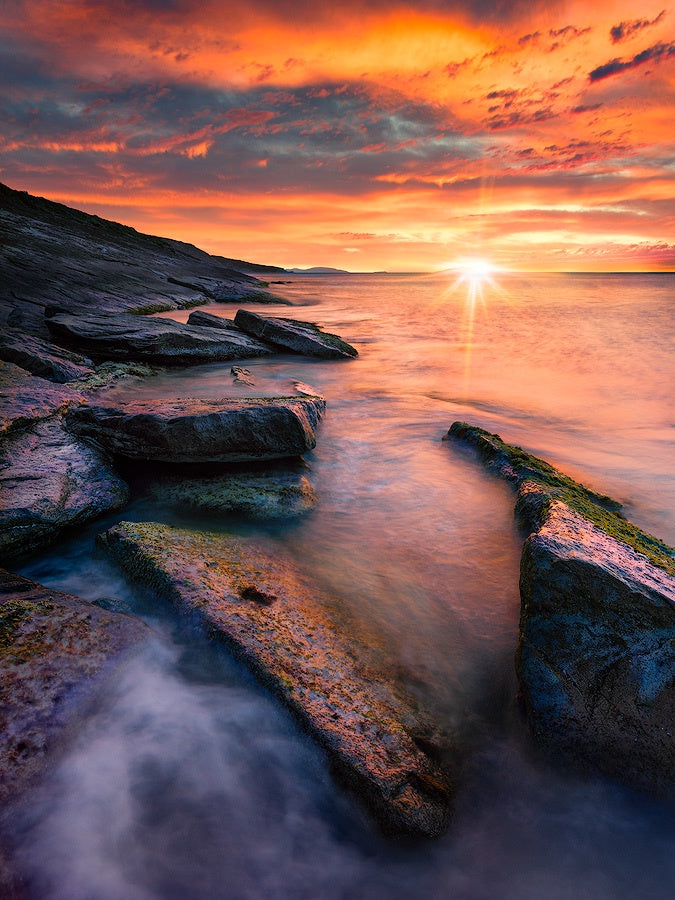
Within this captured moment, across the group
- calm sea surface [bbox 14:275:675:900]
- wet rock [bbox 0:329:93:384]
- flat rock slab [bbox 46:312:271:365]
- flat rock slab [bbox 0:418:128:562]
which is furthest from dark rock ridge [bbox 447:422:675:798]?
flat rock slab [bbox 46:312:271:365]

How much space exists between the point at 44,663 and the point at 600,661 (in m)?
2.84

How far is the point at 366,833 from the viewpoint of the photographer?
79.4 inches

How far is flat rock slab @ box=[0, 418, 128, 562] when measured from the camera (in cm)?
365

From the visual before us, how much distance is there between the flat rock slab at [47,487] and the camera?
365 centimetres

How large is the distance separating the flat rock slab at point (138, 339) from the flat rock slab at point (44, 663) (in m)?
7.33

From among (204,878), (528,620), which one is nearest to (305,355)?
(528,620)

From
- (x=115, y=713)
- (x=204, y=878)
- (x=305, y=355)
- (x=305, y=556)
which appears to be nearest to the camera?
(x=204, y=878)

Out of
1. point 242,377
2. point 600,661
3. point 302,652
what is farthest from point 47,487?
point 242,377

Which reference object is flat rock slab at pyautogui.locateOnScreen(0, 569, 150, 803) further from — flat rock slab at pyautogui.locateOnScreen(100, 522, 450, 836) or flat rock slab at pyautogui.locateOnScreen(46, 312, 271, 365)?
flat rock slab at pyautogui.locateOnScreen(46, 312, 271, 365)

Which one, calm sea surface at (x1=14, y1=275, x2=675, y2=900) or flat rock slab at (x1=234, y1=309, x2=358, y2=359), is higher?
flat rock slab at (x1=234, y1=309, x2=358, y2=359)

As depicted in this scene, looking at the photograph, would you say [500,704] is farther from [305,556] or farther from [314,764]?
[305,556]

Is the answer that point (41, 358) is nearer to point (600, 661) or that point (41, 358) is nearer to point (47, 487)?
point (47, 487)

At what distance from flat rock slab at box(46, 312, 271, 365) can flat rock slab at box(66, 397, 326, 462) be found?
4.74 metres

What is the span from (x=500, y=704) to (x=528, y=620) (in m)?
0.50
